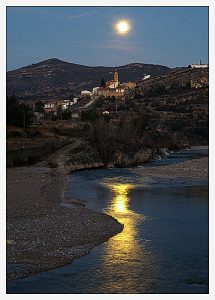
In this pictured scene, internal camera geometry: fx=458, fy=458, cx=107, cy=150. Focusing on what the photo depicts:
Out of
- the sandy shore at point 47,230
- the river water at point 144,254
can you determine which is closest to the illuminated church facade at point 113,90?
the sandy shore at point 47,230

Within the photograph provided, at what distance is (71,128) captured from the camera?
3962 centimetres

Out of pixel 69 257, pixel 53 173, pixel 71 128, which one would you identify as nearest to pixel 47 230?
pixel 69 257

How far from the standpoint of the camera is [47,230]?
30.0 feet

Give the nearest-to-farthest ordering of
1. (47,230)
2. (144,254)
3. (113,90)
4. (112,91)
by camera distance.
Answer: (144,254) < (47,230) < (112,91) < (113,90)

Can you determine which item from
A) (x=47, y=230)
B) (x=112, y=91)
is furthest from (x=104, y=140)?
(x=112, y=91)

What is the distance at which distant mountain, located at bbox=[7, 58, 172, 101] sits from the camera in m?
79.2

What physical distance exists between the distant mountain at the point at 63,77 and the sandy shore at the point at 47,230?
6130 centimetres

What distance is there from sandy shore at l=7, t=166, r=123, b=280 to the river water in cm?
28

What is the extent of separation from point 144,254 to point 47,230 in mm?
2487

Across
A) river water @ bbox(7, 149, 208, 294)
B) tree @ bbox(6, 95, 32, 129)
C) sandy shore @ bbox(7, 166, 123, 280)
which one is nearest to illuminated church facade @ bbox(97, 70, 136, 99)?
tree @ bbox(6, 95, 32, 129)

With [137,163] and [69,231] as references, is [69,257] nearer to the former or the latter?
[69,231]

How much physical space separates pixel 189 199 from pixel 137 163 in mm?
12683

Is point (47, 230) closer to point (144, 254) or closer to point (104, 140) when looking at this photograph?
point (144, 254)

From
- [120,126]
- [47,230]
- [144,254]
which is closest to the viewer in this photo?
[144,254]
